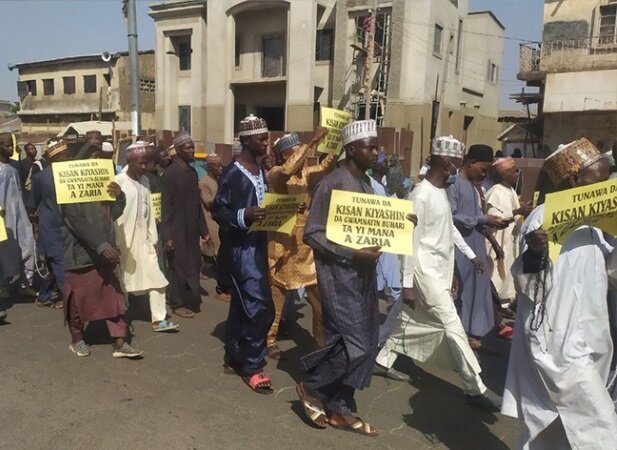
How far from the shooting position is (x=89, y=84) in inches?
1431

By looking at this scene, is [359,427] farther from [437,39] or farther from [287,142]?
[437,39]

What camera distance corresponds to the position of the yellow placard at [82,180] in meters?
4.15

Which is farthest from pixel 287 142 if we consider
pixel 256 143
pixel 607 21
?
pixel 607 21

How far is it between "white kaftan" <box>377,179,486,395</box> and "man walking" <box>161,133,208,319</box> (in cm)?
283

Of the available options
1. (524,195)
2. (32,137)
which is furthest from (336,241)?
(32,137)

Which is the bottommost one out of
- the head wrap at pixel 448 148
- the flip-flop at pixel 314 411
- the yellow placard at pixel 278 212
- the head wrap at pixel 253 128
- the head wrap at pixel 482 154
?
the flip-flop at pixel 314 411

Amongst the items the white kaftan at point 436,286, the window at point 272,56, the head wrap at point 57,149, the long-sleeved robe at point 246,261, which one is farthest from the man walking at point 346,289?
the window at point 272,56

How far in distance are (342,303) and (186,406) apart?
1.39 meters

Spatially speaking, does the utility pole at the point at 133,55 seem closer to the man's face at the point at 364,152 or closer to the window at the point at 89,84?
the man's face at the point at 364,152

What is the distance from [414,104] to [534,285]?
21.0 m

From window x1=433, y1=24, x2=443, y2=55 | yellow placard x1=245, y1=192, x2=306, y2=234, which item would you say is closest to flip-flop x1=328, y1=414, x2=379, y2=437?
yellow placard x1=245, y1=192, x2=306, y2=234

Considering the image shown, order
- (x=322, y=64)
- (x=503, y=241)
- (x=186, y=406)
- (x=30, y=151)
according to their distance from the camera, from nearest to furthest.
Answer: (x=186, y=406), (x=503, y=241), (x=30, y=151), (x=322, y=64)

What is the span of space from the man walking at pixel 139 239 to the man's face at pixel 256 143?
1.40 meters

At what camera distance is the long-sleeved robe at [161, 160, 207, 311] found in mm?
5793
